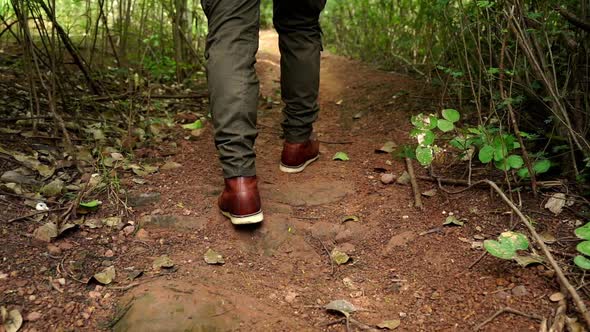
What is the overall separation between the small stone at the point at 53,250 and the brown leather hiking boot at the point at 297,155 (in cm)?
105

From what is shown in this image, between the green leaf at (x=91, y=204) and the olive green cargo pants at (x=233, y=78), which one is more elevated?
the olive green cargo pants at (x=233, y=78)

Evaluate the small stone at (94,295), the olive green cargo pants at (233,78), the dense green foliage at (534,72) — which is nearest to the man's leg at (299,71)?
the olive green cargo pants at (233,78)

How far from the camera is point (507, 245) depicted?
1544 mm

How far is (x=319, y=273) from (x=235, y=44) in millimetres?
857

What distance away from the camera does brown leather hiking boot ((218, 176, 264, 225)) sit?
187cm

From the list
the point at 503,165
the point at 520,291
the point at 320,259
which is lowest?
the point at 320,259

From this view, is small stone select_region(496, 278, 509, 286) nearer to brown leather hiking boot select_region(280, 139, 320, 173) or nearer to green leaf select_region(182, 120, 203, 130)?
brown leather hiking boot select_region(280, 139, 320, 173)

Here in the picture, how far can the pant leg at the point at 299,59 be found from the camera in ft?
7.27

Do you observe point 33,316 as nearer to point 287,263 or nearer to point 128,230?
point 128,230

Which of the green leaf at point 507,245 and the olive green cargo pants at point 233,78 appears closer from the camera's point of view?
the green leaf at point 507,245

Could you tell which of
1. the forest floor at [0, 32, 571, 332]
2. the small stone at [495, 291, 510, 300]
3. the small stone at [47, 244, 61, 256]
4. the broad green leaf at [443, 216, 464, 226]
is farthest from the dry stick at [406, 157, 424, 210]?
the small stone at [47, 244, 61, 256]

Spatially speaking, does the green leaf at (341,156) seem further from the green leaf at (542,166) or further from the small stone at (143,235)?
the small stone at (143,235)

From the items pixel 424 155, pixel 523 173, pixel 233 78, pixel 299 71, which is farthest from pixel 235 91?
pixel 523 173

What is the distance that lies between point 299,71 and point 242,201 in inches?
28.5
